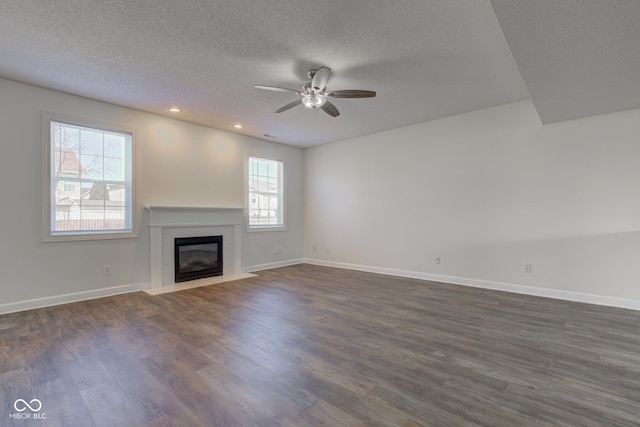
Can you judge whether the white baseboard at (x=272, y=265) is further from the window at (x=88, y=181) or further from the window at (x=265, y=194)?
the window at (x=88, y=181)

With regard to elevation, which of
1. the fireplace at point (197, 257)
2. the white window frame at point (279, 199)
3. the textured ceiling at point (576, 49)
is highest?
the textured ceiling at point (576, 49)

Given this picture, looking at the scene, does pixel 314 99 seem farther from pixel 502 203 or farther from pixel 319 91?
pixel 502 203

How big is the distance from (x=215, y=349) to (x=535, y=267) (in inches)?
169

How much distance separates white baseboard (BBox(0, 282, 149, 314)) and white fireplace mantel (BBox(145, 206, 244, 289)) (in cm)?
31

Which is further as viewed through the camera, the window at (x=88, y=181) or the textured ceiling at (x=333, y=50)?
the window at (x=88, y=181)

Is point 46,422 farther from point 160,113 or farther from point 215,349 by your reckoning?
point 160,113

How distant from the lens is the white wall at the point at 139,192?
352 cm

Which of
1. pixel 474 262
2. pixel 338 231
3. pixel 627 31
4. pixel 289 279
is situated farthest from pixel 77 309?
pixel 627 31

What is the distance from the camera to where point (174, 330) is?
2.93 metres

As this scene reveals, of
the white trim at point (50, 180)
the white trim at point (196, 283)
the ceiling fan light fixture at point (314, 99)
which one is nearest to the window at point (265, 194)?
the white trim at point (196, 283)

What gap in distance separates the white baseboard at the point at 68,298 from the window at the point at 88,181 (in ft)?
2.48

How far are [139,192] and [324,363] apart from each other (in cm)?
394

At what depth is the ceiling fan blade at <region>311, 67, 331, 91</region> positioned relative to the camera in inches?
118

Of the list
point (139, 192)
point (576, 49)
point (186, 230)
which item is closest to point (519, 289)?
point (576, 49)
